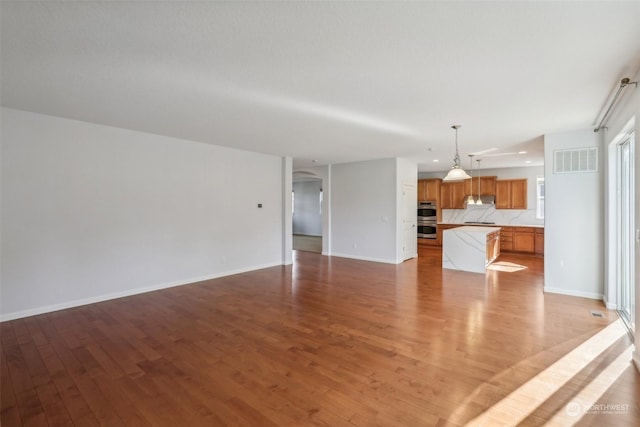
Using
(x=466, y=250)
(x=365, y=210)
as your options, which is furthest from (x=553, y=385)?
(x=365, y=210)

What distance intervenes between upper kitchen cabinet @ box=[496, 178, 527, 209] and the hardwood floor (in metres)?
5.17

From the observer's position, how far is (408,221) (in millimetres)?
7871

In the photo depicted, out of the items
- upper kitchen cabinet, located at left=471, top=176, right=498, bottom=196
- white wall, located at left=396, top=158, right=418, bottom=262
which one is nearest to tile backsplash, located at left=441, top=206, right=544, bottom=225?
upper kitchen cabinet, located at left=471, top=176, right=498, bottom=196

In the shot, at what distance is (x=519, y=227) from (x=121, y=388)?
976 cm

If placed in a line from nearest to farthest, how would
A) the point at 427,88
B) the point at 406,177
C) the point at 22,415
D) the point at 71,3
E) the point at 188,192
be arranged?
the point at 71,3 → the point at 22,415 → the point at 427,88 → the point at 188,192 → the point at 406,177

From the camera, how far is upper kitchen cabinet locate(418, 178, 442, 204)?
9.94 m

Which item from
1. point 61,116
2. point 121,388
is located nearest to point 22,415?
point 121,388

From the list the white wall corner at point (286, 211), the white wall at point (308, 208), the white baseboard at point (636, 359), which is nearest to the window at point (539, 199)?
the white baseboard at point (636, 359)

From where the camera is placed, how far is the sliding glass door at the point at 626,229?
3504 mm

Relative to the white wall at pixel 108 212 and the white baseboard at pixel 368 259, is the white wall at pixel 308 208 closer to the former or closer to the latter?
the white baseboard at pixel 368 259

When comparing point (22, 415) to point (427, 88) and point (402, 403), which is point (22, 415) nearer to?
point (402, 403)

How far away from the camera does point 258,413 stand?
203cm

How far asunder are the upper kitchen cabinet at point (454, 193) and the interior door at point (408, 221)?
239 centimetres

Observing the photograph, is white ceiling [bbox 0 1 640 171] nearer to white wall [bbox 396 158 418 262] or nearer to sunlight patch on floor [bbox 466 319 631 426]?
sunlight patch on floor [bbox 466 319 631 426]
